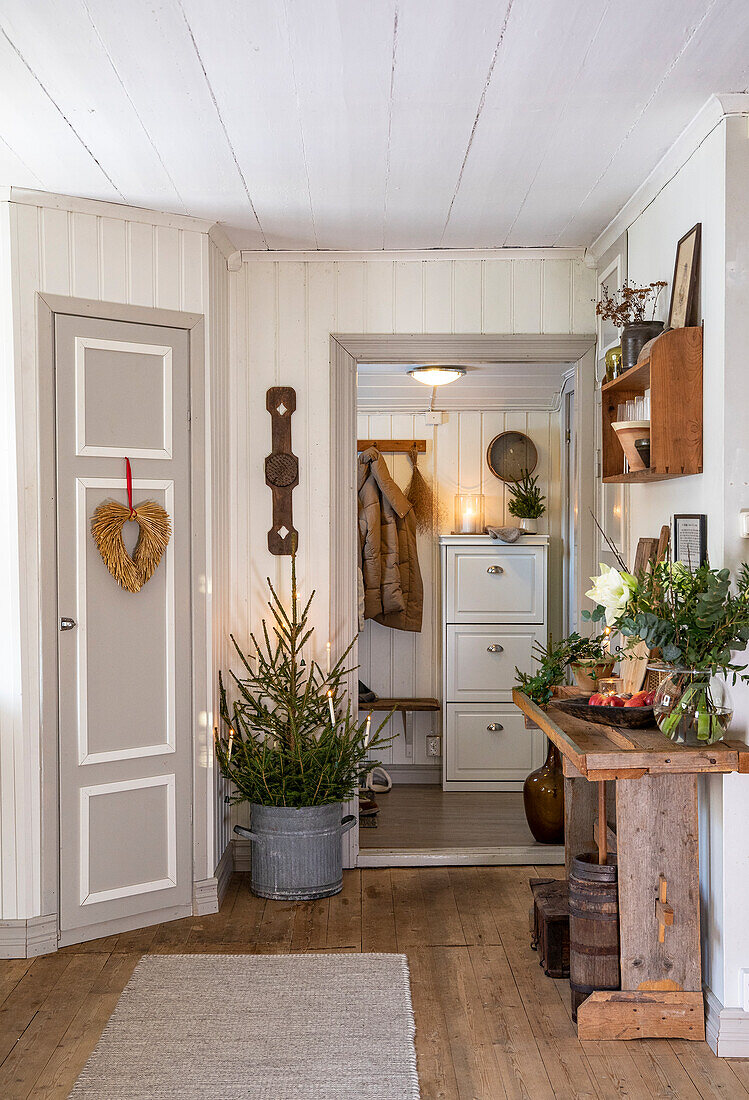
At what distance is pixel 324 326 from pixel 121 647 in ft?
5.33

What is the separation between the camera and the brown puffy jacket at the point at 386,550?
568 cm

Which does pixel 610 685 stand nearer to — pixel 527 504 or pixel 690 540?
pixel 690 540

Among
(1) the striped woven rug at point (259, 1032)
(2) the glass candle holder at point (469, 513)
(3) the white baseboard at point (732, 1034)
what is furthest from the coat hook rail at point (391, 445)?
(3) the white baseboard at point (732, 1034)

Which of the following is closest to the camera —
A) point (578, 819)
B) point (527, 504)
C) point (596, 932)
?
point (596, 932)

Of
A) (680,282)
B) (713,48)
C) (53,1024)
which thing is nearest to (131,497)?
(53,1024)

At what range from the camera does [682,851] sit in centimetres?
272

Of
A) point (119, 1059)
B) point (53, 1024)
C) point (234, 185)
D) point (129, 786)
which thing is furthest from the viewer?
point (129, 786)

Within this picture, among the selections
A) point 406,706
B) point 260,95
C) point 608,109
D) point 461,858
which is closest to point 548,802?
point 461,858

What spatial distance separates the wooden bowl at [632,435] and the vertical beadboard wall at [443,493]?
2875mm

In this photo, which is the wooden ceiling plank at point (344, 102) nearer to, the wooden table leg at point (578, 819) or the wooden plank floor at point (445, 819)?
the wooden table leg at point (578, 819)

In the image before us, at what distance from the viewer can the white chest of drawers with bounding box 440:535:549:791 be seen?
5.53m

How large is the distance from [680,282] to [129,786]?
2546 mm

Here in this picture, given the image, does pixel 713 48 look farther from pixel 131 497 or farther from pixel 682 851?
pixel 131 497

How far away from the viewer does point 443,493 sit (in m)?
5.96
